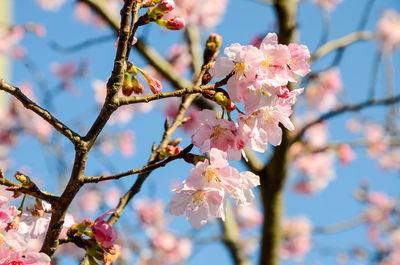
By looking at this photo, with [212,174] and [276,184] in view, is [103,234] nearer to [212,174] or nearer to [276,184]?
[212,174]

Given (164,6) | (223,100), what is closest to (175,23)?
(164,6)

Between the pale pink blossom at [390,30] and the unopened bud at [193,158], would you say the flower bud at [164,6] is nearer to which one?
the unopened bud at [193,158]

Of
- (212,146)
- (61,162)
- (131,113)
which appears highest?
(131,113)

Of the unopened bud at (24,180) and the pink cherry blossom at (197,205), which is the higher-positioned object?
the unopened bud at (24,180)

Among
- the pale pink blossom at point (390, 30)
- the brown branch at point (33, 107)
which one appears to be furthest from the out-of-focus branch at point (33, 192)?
the pale pink blossom at point (390, 30)

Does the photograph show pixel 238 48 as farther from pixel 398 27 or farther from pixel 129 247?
pixel 398 27

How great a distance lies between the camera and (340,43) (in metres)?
2.91

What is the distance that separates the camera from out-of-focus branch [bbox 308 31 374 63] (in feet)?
9.07

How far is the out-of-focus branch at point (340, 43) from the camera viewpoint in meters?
2.77

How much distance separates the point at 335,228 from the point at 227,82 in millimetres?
3577

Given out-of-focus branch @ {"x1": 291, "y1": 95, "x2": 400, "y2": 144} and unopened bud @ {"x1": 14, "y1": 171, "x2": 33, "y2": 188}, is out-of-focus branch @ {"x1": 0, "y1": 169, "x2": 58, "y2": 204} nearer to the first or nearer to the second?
unopened bud @ {"x1": 14, "y1": 171, "x2": 33, "y2": 188}

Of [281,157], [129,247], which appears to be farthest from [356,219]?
[129,247]

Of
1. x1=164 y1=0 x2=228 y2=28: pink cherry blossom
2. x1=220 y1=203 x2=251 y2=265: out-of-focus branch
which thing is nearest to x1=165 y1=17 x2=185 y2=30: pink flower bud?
x1=220 y1=203 x2=251 y2=265: out-of-focus branch

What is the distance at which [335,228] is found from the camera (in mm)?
3980
